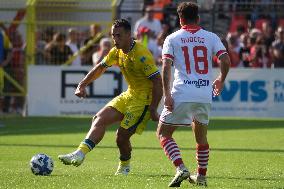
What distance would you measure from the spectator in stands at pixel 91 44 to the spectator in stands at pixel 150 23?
1055mm

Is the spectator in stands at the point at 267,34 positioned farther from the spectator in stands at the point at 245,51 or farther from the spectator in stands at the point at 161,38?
the spectator in stands at the point at 161,38

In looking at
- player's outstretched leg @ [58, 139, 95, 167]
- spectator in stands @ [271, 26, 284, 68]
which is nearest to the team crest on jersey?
player's outstretched leg @ [58, 139, 95, 167]

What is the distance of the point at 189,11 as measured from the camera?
1098 centimetres

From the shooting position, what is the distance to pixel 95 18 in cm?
2738

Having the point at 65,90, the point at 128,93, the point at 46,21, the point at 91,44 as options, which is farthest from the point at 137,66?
the point at 46,21

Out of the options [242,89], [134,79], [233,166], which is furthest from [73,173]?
[242,89]

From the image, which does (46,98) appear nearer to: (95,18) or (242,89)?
(95,18)

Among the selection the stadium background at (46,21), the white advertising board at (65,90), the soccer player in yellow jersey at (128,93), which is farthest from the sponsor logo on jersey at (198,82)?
the stadium background at (46,21)

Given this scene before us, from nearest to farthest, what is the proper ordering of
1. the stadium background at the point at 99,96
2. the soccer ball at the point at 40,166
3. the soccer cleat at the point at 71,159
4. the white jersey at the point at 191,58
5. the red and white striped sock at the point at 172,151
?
the red and white striped sock at the point at 172,151 < the white jersey at the point at 191,58 < the soccer cleat at the point at 71,159 < the soccer ball at the point at 40,166 < the stadium background at the point at 99,96

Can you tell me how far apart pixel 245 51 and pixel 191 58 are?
17.2 meters

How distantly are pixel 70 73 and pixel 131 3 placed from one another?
3136mm

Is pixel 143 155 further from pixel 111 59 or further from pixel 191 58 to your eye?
pixel 191 58

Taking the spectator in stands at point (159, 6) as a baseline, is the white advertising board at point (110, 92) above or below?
below

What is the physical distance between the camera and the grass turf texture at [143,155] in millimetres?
11617
